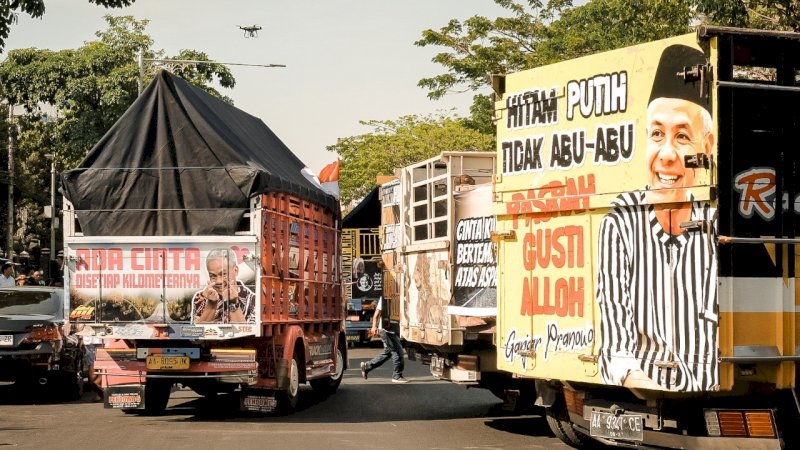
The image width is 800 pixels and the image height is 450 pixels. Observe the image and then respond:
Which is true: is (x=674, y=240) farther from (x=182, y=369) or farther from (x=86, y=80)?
(x=86, y=80)

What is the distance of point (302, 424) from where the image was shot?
595 inches

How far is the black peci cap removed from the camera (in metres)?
8.99

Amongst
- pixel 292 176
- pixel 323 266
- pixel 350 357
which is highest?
pixel 292 176

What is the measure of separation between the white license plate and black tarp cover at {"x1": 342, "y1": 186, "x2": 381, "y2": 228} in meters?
21.5

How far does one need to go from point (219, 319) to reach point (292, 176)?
3.55 metres

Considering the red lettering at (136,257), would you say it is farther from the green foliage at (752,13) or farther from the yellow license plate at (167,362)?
the green foliage at (752,13)

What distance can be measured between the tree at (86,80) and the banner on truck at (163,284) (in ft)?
80.2

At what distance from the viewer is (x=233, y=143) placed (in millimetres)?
15977

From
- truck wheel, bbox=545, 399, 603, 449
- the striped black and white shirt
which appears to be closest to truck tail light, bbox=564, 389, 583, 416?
truck wheel, bbox=545, 399, 603, 449

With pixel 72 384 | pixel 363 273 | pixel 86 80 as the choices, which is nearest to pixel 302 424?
pixel 72 384

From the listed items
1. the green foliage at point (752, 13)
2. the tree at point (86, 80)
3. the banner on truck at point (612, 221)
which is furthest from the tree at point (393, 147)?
the banner on truck at point (612, 221)

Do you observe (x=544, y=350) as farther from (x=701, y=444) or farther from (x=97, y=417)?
(x=97, y=417)

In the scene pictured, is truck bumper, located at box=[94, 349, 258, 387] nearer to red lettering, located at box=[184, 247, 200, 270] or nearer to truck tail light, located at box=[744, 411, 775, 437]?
red lettering, located at box=[184, 247, 200, 270]

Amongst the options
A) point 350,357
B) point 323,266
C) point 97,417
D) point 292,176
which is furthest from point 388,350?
point 350,357
